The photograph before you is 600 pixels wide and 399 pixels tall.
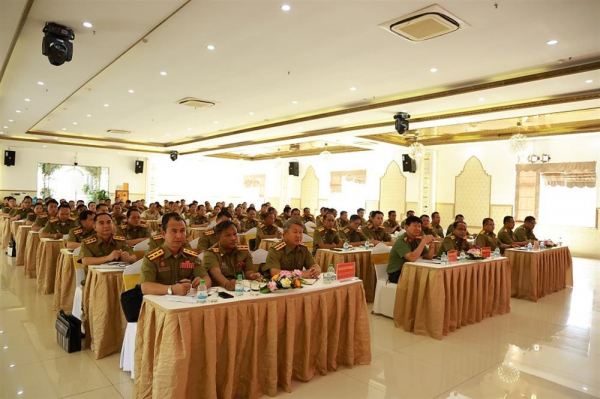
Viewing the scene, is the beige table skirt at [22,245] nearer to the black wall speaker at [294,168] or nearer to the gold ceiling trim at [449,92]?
the gold ceiling trim at [449,92]

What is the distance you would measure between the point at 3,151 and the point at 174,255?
18.8 meters

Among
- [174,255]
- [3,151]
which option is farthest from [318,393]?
[3,151]

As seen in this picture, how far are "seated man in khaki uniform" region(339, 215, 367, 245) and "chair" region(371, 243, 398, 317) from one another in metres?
1.57

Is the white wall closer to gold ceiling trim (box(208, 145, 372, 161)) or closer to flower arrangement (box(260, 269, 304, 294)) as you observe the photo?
gold ceiling trim (box(208, 145, 372, 161))

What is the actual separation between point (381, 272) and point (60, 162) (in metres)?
18.7

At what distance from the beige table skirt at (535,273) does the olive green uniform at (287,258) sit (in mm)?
4530

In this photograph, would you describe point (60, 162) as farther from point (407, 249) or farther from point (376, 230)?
point (407, 249)

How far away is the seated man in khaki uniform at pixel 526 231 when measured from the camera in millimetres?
7786

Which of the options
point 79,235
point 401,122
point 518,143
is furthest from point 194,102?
point 518,143

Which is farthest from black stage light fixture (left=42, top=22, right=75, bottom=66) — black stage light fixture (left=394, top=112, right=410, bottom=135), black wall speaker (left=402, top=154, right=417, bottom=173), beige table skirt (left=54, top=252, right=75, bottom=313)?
black wall speaker (left=402, top=154, right=417, bottom=173)

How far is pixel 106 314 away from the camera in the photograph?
3793mm

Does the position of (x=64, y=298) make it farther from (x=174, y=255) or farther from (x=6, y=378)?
(x=174, y=255)

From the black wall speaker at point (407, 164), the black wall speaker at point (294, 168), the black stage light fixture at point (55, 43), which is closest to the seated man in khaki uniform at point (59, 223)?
the black stage light fixture at point (55, 43)

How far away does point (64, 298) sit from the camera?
193 inches
